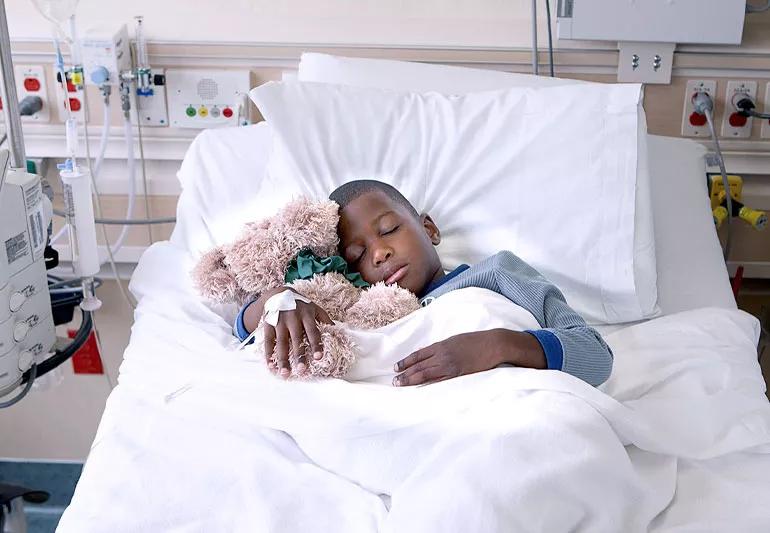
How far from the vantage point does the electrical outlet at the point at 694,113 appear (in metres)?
2.15

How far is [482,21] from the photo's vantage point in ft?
7.21

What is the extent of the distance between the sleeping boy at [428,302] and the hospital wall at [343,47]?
0.60 metres

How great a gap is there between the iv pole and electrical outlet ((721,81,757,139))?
153 centimetres

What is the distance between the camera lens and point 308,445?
1.27 meters

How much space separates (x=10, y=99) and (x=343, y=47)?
2.68 ft

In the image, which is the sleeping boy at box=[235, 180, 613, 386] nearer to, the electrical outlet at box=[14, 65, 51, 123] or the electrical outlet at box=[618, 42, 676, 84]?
the electrical outlet at box=[618, 42, 676, 84]

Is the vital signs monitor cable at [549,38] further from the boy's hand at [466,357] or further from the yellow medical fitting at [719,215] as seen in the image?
the boy's hand at [466,357]

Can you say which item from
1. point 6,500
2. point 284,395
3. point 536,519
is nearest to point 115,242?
point 6,500

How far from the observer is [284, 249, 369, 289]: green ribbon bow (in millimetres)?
1597

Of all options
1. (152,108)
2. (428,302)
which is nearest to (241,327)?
(428,302)

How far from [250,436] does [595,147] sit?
893 millimetres

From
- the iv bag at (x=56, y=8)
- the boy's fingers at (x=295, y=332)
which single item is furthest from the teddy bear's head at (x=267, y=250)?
the iv bag at (x=56, y=8)

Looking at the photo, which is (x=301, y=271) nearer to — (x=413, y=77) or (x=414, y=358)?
(x=414, y=358)

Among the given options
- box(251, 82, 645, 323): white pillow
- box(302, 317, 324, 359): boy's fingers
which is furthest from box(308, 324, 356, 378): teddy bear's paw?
box(251, 82, 645, 323): white pillow
